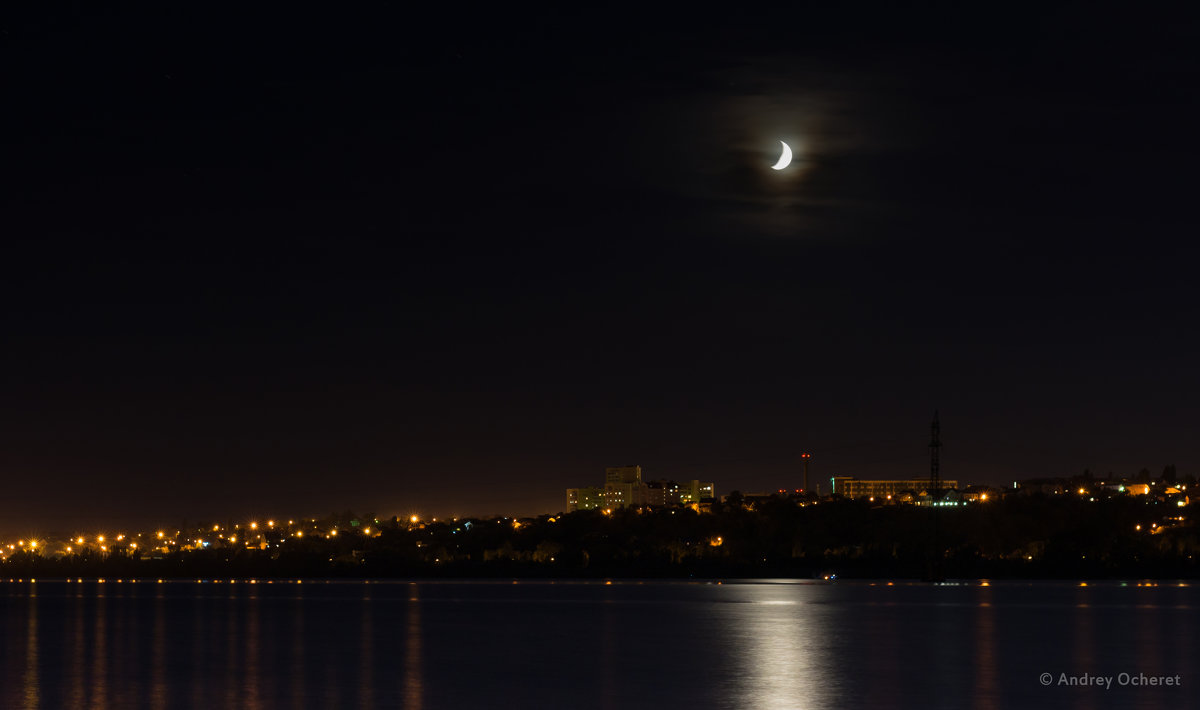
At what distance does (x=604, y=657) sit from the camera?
58.2 m

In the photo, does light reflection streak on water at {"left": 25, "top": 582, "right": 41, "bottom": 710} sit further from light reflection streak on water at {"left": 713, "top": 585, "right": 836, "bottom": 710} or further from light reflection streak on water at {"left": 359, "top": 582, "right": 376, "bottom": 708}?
light reflection streak on water at {"left": 713, "top": 585, "right": 836, "bottom": 710}

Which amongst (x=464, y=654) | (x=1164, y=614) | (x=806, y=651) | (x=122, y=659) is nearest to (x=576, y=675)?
(x=464, y=654)

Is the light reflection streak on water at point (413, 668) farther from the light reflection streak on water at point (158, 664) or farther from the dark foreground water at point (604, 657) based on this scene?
the light reflection streak on water at point (158, 664)

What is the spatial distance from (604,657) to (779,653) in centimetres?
756

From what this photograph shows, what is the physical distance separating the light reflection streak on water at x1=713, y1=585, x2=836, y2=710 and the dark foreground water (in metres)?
0.15

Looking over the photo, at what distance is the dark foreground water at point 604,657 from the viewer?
43.3 meters

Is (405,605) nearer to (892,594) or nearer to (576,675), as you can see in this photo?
(892,594)

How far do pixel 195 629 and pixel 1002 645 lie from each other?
41.8 meters

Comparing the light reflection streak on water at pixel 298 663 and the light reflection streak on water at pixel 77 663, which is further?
the light reflection streak on water at pixel 77 663

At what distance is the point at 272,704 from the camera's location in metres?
41.2

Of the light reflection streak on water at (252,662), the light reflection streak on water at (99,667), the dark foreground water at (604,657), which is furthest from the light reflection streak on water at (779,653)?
the light reflection streak on water at (99,667)

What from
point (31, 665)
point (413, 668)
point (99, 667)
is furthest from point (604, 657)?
point (31, 665)

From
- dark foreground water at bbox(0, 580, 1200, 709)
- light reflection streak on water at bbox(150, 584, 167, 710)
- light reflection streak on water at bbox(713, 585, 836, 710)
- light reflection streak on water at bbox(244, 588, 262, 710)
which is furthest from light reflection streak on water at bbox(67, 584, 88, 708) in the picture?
light reflection streak on water at bbox(713, 585, 836, 710)

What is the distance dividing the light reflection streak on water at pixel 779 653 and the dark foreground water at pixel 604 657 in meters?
0.15
